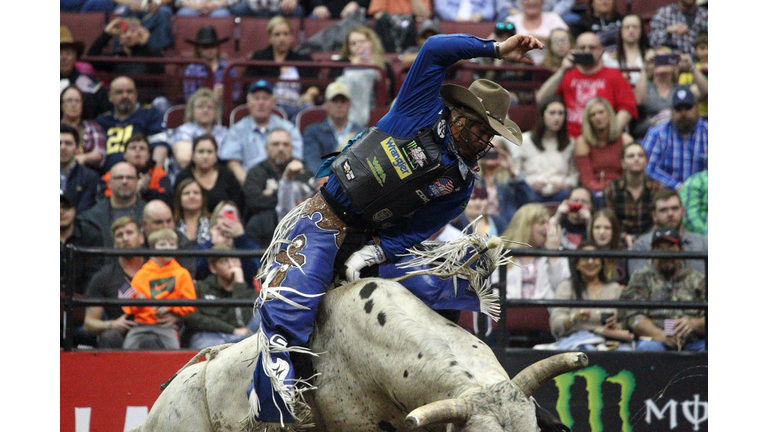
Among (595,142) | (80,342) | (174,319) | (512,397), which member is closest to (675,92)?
(595,142)

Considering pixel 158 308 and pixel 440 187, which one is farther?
pixel 158 308

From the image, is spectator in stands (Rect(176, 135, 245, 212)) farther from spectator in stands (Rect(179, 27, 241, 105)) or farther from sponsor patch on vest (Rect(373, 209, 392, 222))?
sponsor patch on vest (Rect(373, 209, 392, 222))

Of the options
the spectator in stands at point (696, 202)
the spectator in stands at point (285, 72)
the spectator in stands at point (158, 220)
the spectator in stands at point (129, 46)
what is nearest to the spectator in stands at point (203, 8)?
the spectator in stands at point (129, 46)

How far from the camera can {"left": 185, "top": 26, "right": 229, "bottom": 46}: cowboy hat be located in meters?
10.9

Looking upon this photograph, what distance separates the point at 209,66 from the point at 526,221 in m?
4.04

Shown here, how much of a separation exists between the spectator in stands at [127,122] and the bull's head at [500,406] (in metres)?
6.48

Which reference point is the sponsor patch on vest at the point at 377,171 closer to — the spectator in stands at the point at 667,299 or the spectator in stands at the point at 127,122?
the spectator in stands at the point at 667,299

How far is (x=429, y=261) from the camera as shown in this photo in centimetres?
416

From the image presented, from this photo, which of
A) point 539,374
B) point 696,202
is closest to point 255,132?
point 696,202

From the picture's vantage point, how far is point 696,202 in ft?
29.5

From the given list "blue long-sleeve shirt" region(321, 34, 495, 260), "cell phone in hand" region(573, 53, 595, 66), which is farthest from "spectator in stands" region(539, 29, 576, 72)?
"blue long-sleeve shirt" region(321, 34, 495, 260)

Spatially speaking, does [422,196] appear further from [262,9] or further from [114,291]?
[262,9]

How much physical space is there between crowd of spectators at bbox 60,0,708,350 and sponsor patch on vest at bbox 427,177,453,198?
2.79 m

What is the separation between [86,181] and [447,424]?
20.6ft
